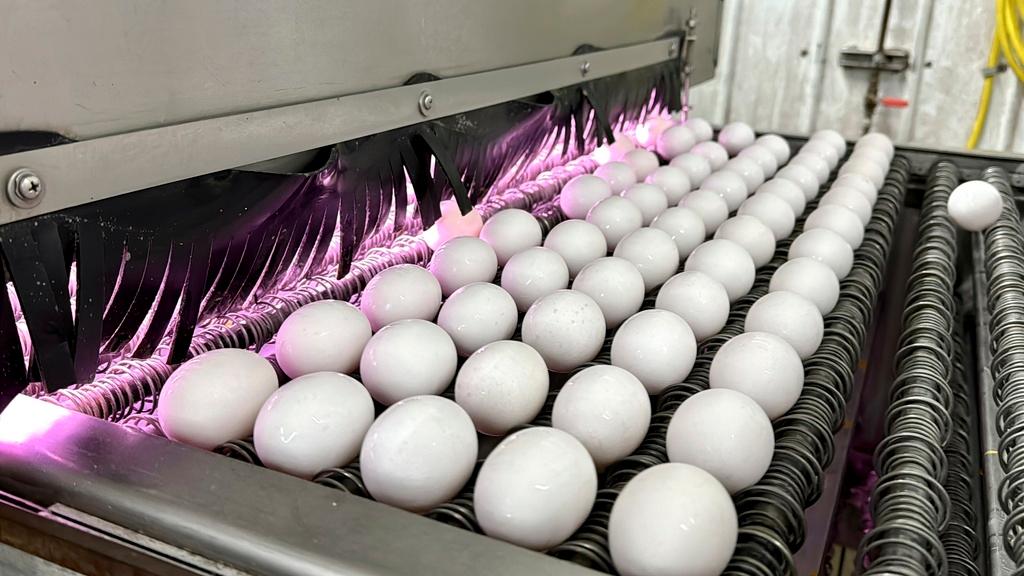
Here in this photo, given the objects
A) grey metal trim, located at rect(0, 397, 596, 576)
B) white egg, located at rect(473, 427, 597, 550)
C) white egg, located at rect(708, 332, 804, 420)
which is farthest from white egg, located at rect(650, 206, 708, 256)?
grey metal trim, located at rect(0, 397, 596, 576)

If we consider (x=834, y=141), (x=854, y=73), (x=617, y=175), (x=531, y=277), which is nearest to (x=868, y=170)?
(x=834, y=141)

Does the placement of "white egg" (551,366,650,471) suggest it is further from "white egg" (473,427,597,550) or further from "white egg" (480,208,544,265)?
"white egg" (480,208,544,265)

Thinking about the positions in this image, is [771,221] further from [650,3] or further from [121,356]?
[121,356]

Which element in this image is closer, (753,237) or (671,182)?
(753,237)

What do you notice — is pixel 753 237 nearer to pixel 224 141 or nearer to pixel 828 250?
pixel 828 250

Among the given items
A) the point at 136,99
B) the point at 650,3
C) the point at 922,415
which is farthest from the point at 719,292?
the point at 650,3

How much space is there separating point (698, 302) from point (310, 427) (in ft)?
1.86

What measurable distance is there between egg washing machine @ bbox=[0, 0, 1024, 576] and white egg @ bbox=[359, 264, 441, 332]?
10 centimetres

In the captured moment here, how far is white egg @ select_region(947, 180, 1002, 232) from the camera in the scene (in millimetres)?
1511

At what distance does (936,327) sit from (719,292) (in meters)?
0.29

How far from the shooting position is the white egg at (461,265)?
1198 millimetres

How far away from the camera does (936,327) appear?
109 centimetres

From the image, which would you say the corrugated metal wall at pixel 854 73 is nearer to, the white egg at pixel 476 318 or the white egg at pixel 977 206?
the white egg at pixel 977 206

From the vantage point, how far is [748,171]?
72.2 inches
